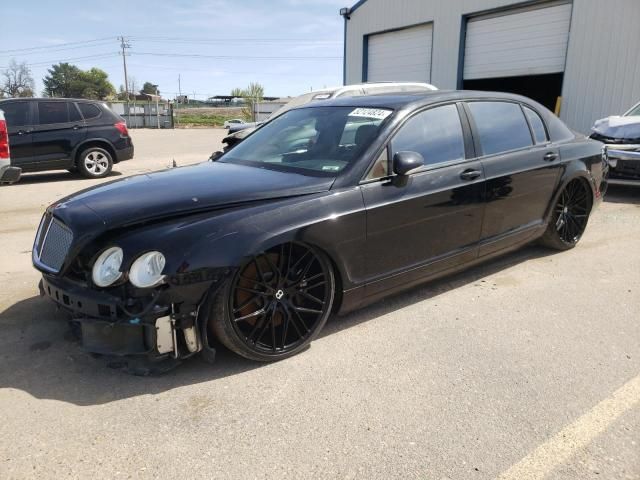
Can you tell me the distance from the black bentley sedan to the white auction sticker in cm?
2

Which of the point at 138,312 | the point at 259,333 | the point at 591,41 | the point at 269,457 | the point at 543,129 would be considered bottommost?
the point at 269,457

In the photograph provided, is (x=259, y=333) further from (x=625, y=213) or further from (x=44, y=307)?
(x=625, y=213)

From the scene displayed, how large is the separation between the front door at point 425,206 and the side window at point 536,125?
40.5 inches

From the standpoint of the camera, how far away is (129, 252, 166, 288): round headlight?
8.35 ft

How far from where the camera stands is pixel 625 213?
23.5 ft

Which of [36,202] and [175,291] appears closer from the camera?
[175,291]

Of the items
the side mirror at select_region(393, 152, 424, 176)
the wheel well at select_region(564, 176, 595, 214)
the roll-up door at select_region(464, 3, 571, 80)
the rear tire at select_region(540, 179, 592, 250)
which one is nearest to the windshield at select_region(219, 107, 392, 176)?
the side mirror at select_region(393, 152, 424, 176)

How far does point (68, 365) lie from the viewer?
298cm

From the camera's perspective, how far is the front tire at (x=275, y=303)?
2783 mm

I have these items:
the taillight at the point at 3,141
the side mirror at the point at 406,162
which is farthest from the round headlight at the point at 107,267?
the taillight at the point at 3,141

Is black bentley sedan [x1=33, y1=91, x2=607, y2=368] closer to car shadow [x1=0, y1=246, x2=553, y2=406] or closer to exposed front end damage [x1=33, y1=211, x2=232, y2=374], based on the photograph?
exposed front end damage [x1=33, y1=211, x2=232, y2=374]

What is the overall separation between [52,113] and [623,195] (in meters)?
10.5

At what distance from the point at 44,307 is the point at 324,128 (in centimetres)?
244

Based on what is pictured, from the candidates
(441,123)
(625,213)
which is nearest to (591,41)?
(625,213)
